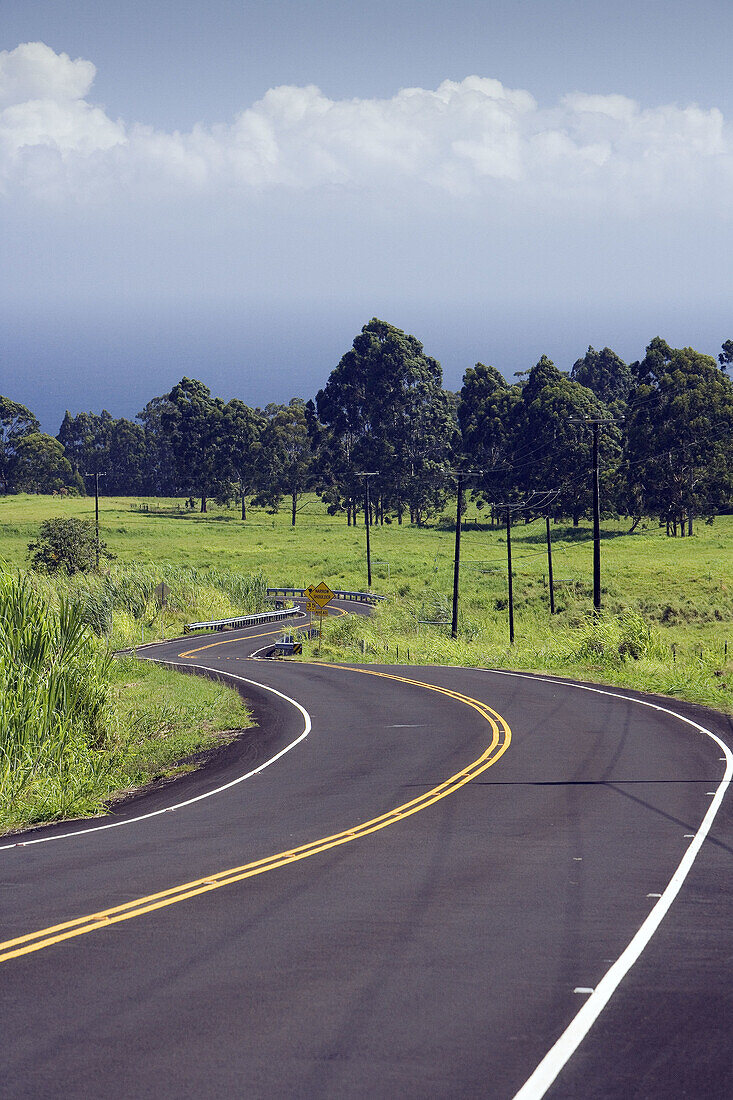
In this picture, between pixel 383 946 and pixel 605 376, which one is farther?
pixel 605 376

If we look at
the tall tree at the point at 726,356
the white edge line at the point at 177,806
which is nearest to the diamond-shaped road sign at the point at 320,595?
the white edge line at the point at 177,806

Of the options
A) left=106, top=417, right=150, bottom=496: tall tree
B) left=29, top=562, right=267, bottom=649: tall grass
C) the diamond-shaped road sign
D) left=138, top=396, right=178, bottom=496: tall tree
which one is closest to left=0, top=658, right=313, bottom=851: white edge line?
the diamond-shaped road sign

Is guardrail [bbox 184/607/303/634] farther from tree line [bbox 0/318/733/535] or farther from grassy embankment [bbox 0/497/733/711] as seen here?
tree line [bbox 0/318/733/535]

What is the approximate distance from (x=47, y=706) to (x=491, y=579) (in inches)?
2409

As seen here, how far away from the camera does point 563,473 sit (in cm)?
10431

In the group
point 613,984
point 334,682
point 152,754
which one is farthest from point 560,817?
point 334,682

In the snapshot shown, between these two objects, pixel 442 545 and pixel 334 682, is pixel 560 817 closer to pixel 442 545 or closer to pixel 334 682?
pixel 334 682

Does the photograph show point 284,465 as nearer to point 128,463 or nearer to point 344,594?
point 344,594

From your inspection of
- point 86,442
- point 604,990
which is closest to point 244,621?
point 604,990

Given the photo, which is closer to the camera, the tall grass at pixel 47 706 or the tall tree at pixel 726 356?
the tall grass at pixel 47 706

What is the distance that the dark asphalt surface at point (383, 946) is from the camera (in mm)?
6707

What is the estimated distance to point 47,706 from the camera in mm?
18922

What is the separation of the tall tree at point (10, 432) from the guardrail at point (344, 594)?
76.1m

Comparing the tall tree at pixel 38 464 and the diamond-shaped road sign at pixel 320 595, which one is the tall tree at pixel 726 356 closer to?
the diamond-shaped road sign at pixel 320 595
